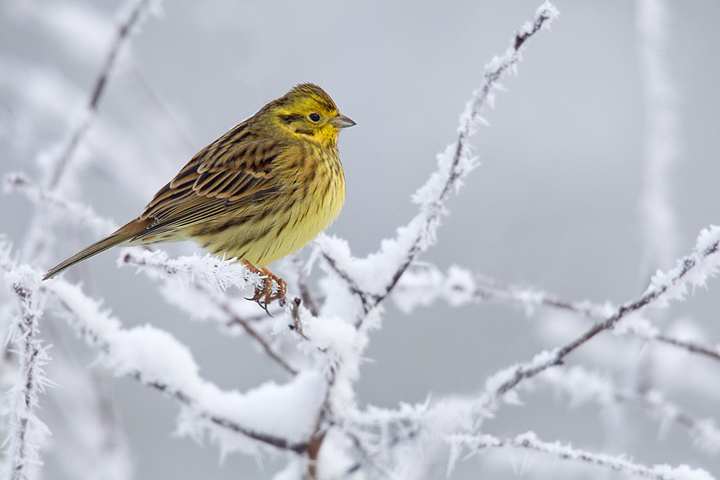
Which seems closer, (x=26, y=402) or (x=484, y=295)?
(x=26, y=402)

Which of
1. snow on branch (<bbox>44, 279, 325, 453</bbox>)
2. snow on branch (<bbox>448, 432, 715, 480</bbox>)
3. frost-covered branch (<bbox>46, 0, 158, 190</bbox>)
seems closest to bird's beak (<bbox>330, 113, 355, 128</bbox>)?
frost-covered branch (<bbox>46, 0, 158, 190</bbox>)

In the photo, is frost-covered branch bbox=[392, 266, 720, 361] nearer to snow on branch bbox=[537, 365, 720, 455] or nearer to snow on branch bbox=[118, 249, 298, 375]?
snow on branch bbox=[537, 365, 720, 455]

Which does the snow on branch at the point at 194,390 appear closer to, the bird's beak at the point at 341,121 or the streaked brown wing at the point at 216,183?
the streaked brown wing at the point at 216,183

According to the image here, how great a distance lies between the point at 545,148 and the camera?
7.77 metres

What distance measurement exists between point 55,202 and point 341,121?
1684 millimetres

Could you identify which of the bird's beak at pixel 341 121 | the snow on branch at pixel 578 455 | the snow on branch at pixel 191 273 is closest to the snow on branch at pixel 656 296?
the snow on branch at pixel 578 455

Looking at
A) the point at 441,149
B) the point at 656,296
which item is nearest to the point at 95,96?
the point at 656,296

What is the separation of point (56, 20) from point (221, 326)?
2.31 metres

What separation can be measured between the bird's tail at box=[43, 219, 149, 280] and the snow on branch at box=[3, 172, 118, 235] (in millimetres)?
93

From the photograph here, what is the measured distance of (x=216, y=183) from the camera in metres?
3.42

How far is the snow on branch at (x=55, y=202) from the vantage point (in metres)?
2.31

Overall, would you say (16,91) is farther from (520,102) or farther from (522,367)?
(520,102)

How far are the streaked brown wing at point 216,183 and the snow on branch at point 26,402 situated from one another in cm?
152

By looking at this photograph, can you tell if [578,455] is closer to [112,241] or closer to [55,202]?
[55,202]
